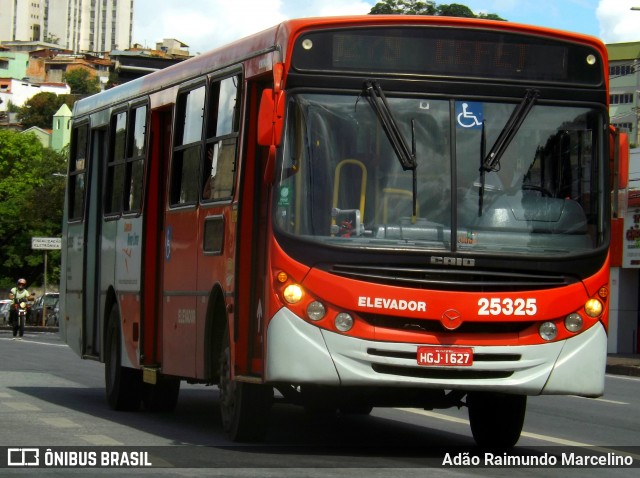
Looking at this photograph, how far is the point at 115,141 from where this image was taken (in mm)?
17062

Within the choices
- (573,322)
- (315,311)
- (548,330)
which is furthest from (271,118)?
(573,322)

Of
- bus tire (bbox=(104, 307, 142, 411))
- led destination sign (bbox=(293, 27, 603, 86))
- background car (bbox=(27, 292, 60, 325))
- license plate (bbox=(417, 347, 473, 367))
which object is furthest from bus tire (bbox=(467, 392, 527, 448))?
background car (bbox=(27, 292, 60, 325))

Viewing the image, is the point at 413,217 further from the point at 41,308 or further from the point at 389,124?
the point at 41,308

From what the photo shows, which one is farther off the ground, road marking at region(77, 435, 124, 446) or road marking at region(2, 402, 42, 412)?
road marking at region(77, 435, 124, 446)

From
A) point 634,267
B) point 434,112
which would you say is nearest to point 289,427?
point 434,112

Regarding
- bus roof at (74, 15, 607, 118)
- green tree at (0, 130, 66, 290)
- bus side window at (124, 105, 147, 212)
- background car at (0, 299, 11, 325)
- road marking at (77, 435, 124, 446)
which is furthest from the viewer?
green tree at (0, 130, 66, 290)

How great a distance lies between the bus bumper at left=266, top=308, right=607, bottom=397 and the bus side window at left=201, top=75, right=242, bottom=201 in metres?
1.73

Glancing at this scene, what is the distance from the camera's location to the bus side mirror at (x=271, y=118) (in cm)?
1111

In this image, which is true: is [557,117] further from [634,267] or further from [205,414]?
[634,267]

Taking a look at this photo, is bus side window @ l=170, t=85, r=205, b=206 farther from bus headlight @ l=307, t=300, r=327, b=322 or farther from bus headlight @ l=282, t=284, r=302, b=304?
bus headlight @ l=307, t=300, r=327, b=322

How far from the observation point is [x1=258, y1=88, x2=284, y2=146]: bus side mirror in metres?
11.1

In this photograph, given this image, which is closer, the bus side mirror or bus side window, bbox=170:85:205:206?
the bus side mirror

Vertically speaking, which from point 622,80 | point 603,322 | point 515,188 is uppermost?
point 622,80

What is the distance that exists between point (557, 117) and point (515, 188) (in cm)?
67
